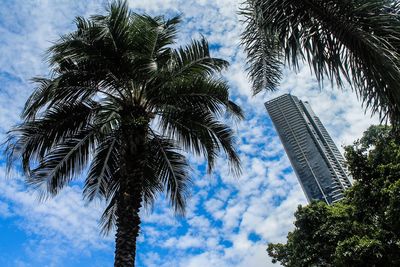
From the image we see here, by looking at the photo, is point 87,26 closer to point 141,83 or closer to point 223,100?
point 141,83

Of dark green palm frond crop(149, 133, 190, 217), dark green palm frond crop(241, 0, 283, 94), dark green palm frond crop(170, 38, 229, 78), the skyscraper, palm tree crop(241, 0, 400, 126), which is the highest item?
the skyscraper

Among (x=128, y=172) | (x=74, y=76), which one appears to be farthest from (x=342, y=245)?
(x=74, y=76)

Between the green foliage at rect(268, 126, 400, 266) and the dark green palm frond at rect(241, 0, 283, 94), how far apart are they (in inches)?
328

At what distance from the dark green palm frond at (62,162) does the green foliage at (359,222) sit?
9.43 meters

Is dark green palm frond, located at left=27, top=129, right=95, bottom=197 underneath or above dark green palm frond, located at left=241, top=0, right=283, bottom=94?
above

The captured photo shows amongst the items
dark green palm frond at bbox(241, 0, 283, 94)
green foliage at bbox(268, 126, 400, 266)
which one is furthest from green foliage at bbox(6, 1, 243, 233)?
green foliage at bbox(268, 126, 400, 266)

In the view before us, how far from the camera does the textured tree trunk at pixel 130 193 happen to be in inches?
254

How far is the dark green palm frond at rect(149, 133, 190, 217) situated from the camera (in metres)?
9.14

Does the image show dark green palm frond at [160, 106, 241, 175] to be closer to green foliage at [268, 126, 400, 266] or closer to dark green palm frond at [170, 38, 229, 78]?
dark green palm frond at [170, 38, 229, 78]

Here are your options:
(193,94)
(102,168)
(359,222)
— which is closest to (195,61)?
(193,94)

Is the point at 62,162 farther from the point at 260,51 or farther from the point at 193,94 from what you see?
the point at 260,51

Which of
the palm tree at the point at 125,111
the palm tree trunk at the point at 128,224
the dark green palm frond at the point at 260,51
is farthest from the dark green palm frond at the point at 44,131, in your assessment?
the dark green palm frond at the point at 260,51

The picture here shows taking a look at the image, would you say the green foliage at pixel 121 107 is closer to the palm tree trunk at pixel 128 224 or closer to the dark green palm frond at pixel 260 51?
the palm tree trunk at pixel 128 224

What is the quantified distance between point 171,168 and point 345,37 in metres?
6.34
